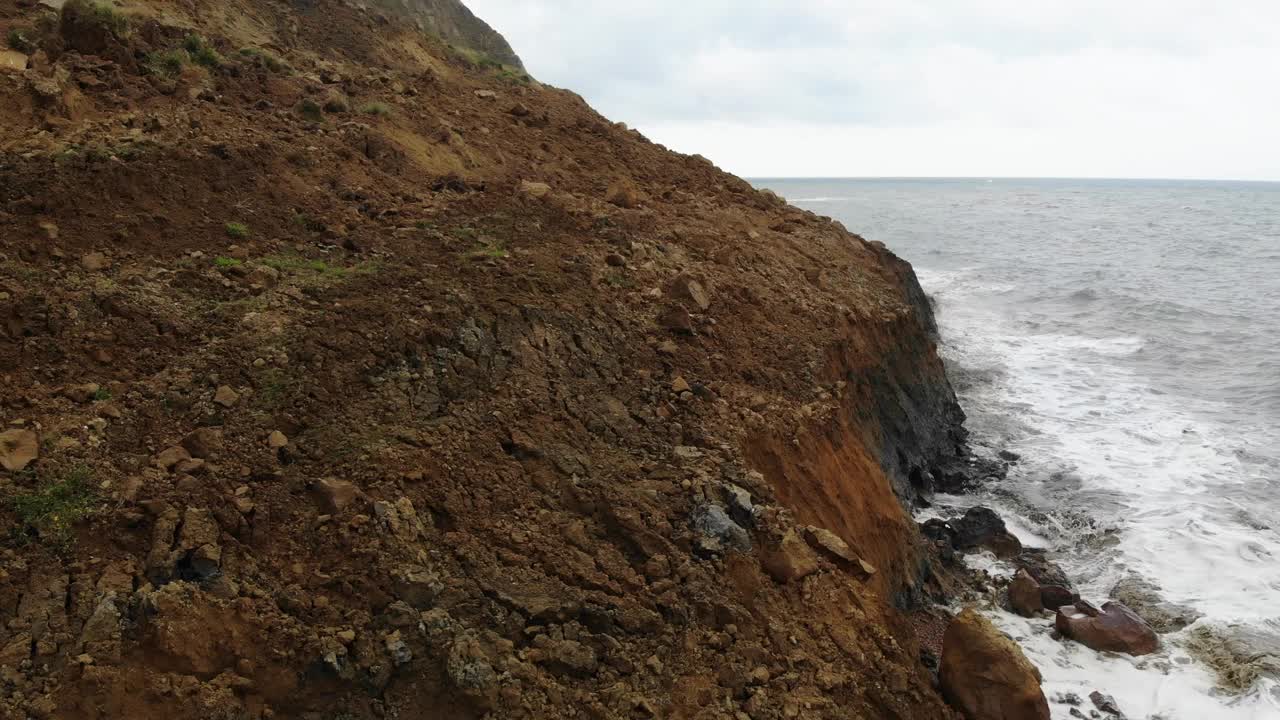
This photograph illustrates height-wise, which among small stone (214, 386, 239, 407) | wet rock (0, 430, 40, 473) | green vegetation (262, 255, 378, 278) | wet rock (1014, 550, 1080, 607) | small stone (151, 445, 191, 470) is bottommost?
wet rock (1014, 550, 1080, 607)

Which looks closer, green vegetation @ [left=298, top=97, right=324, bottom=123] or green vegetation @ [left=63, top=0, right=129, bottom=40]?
green vegetation @ [left=63, top=0, right=129, bottom=40]

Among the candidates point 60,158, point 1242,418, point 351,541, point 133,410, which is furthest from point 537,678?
point 1242,418

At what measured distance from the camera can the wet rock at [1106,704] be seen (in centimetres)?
701

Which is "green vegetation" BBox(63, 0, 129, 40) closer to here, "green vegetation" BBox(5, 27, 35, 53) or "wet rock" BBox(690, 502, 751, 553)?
"green vegetation" BBox(5, 27, 35, 53)

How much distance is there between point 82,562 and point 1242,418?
18.0m

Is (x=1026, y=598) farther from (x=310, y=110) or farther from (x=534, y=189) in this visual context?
(x=310, y=110)

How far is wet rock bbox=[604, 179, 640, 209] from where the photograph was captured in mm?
10938

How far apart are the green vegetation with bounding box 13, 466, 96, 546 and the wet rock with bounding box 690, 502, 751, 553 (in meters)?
3.78

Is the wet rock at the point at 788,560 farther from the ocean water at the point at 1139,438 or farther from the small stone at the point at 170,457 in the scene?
the small stone at the point at 170,457

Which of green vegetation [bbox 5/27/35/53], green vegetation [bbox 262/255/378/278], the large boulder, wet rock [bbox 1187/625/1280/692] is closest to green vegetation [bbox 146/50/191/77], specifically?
green vegetation [bbox 5/27/35/53]

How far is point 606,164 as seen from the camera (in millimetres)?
12664

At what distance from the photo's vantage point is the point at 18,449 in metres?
4.50

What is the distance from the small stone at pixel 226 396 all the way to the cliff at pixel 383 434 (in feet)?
0.08

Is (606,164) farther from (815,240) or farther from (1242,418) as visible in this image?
(1242,418)
